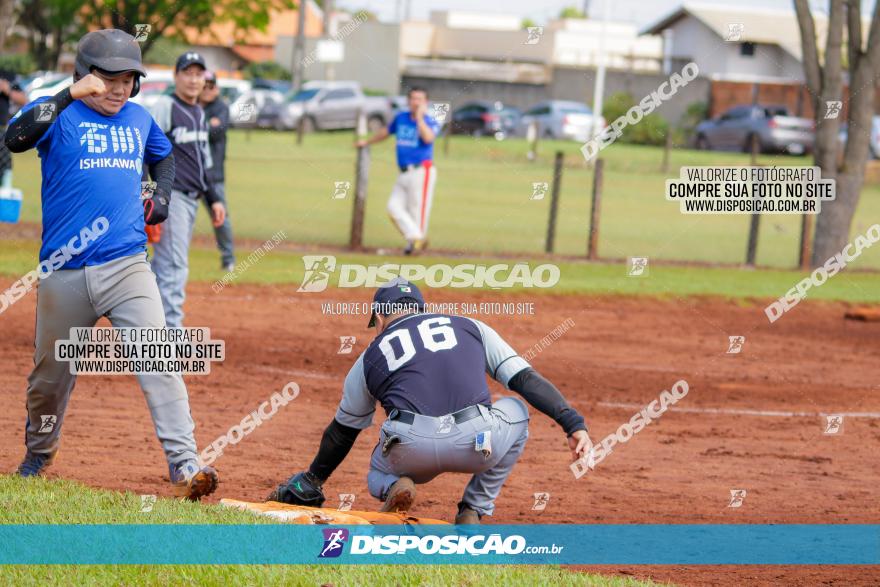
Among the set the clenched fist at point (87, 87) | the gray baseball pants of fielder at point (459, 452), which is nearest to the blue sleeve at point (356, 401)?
the gray baseball pants of fielder at point (459, 452)

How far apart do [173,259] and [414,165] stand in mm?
7282

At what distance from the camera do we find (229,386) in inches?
416

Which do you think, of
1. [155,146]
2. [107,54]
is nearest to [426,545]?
[155,146]

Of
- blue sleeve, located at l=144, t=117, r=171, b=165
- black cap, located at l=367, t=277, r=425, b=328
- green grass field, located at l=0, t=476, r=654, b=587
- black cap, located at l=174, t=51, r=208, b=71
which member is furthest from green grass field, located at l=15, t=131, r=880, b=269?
green grass field, located at l=0, t=476, r=654, b=587

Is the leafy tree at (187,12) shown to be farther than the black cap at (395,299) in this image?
Yes

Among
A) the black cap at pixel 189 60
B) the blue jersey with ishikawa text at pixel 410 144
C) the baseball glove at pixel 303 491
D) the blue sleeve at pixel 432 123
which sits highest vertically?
the black cap at pixel 189 60

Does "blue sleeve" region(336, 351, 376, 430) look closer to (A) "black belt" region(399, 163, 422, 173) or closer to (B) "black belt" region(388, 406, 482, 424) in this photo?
(B) "black belt" region(388, 406, 482, 424)

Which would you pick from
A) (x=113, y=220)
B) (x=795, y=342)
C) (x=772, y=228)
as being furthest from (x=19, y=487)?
(x=772, y=228)

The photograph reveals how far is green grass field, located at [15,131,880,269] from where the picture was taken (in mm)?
21266

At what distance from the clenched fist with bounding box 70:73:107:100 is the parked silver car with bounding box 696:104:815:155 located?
1329 inches

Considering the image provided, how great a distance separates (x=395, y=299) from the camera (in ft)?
21.6

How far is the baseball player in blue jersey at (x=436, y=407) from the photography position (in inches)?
245

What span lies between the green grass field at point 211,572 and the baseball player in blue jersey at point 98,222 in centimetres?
43

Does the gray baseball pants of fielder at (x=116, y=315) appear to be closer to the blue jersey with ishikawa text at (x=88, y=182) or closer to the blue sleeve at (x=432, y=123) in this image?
the blue jersey with ishikawa text at (x=88, y=182)
